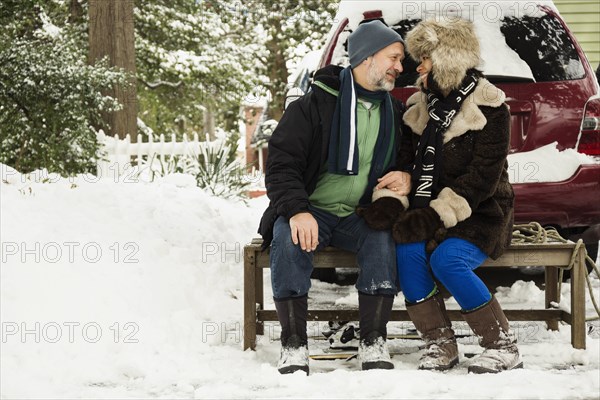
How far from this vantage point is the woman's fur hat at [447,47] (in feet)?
15.7

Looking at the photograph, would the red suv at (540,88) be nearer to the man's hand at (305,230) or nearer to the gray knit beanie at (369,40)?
the gray knit beanie at (369,40)

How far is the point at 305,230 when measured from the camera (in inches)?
184

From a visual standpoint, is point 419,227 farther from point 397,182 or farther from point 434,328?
point 434,328

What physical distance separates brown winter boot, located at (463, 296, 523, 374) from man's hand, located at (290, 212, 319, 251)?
856mm

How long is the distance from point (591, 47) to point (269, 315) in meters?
13.9

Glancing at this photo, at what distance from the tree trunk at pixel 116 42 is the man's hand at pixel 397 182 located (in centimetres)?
819

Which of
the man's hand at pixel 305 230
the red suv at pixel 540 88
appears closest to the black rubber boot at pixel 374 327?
the man's hand at pixel 305 230

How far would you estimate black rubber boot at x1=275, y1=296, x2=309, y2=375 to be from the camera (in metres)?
4.68

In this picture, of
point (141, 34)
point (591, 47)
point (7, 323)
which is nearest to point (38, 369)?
point (7, 323)

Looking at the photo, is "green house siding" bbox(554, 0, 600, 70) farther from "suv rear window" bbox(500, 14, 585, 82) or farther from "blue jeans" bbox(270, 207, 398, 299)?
"blue jeans" bbox(270, 207, 398, 299)

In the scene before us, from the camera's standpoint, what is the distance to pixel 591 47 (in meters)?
17.5

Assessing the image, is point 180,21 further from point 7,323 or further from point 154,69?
point 7,323

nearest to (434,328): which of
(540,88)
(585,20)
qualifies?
(540,88)

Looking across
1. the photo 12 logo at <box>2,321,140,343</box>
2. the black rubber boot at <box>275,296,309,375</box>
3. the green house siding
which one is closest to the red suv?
the black rubber boot at <box>275,296,309,375</box>
